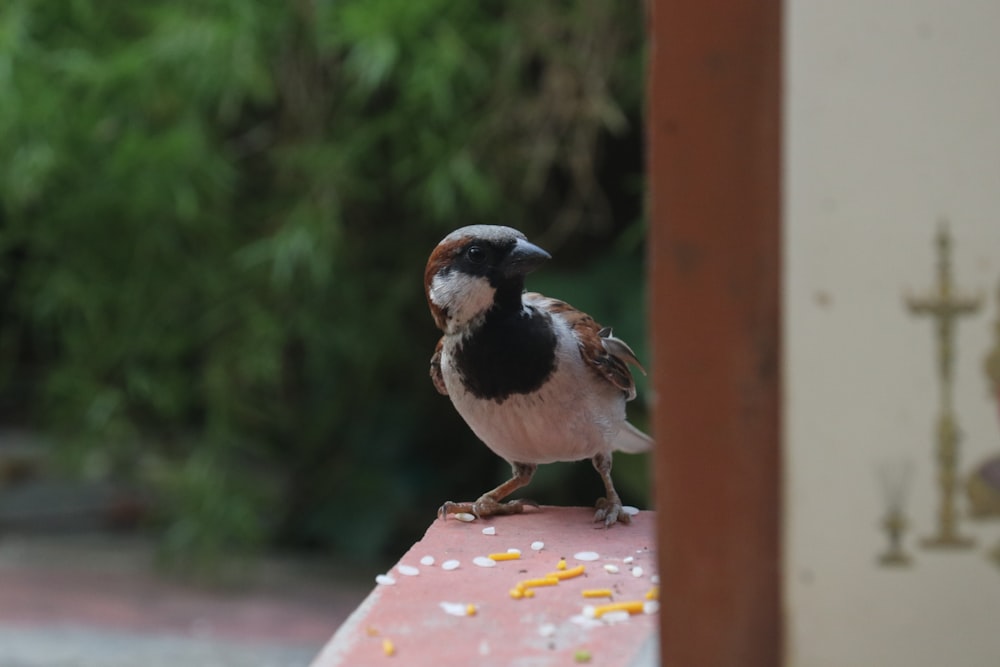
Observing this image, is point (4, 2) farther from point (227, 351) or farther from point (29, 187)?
point (227, 351)

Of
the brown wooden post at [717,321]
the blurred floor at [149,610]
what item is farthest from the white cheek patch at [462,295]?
the blurred floor at [149,610]

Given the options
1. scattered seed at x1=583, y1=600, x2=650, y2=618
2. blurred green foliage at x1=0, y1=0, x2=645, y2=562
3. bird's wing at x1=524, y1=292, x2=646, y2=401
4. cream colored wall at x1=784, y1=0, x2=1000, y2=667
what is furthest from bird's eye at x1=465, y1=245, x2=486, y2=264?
blurred green foliage at x1=0, y1=0, x2=645, y2=562

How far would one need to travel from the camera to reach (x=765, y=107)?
114 cm

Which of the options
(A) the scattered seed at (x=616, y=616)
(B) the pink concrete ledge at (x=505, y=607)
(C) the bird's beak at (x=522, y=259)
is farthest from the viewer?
(C) the bird's beak at (x=522, y=259)

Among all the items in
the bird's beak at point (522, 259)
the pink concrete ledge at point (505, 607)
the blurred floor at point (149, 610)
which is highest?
the bird's beak at point (522, 259)

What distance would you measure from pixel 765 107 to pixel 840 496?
35 centimetres

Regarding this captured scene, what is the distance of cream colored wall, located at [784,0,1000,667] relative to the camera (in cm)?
111

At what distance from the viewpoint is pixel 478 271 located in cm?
177

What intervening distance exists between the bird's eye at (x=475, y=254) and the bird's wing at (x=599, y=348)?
229 mm

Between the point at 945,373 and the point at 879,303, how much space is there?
9cm

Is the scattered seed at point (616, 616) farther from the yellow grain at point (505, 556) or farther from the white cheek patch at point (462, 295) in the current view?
the white cheek patch at point (462, 295)

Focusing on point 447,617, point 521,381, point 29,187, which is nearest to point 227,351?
point 29,187

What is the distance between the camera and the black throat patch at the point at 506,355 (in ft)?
5.99

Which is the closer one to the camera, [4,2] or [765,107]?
[765,107]
